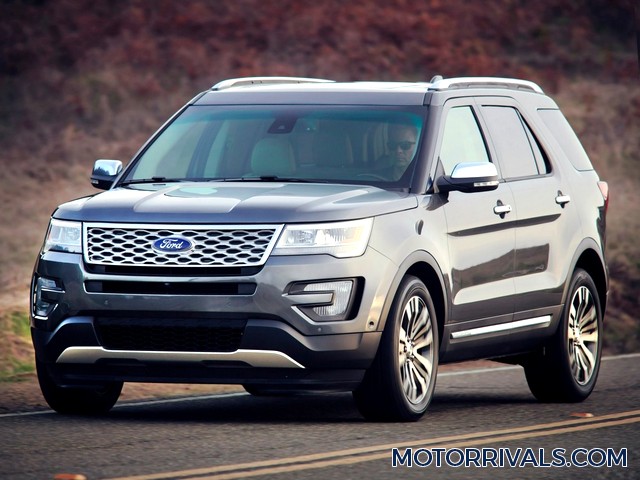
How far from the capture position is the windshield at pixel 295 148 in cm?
998

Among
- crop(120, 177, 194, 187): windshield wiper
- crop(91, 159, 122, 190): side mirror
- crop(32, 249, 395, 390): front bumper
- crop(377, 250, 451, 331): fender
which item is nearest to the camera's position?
crop(32, 249, 395, 390): front bumper

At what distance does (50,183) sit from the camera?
2666 cm

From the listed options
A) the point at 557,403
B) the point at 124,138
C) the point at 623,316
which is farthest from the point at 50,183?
the point at 557,403

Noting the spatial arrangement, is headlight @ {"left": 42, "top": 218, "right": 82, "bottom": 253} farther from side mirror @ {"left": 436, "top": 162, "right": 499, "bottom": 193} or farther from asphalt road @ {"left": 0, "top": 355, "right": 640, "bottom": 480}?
side mirror @ {"left": 436, "top": 162, "right": 499, "bottom": 193}

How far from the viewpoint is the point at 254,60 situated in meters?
32.1

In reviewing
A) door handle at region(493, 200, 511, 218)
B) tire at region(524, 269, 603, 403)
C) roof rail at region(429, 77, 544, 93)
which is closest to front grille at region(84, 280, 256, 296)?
door handle at region(493, 200, 511, 218)

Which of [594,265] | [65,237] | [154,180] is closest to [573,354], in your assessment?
[594,265]

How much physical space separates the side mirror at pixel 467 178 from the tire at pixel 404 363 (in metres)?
0.73

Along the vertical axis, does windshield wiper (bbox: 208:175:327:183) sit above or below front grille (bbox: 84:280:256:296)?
above

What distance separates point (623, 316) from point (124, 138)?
10944 millimetres

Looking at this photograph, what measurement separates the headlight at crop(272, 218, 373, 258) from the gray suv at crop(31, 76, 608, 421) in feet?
0.04

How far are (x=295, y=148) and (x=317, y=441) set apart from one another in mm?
2372

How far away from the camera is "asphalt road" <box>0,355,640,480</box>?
7543 millimetres

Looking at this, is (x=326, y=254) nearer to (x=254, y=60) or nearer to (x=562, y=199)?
(x=562, y=199)
